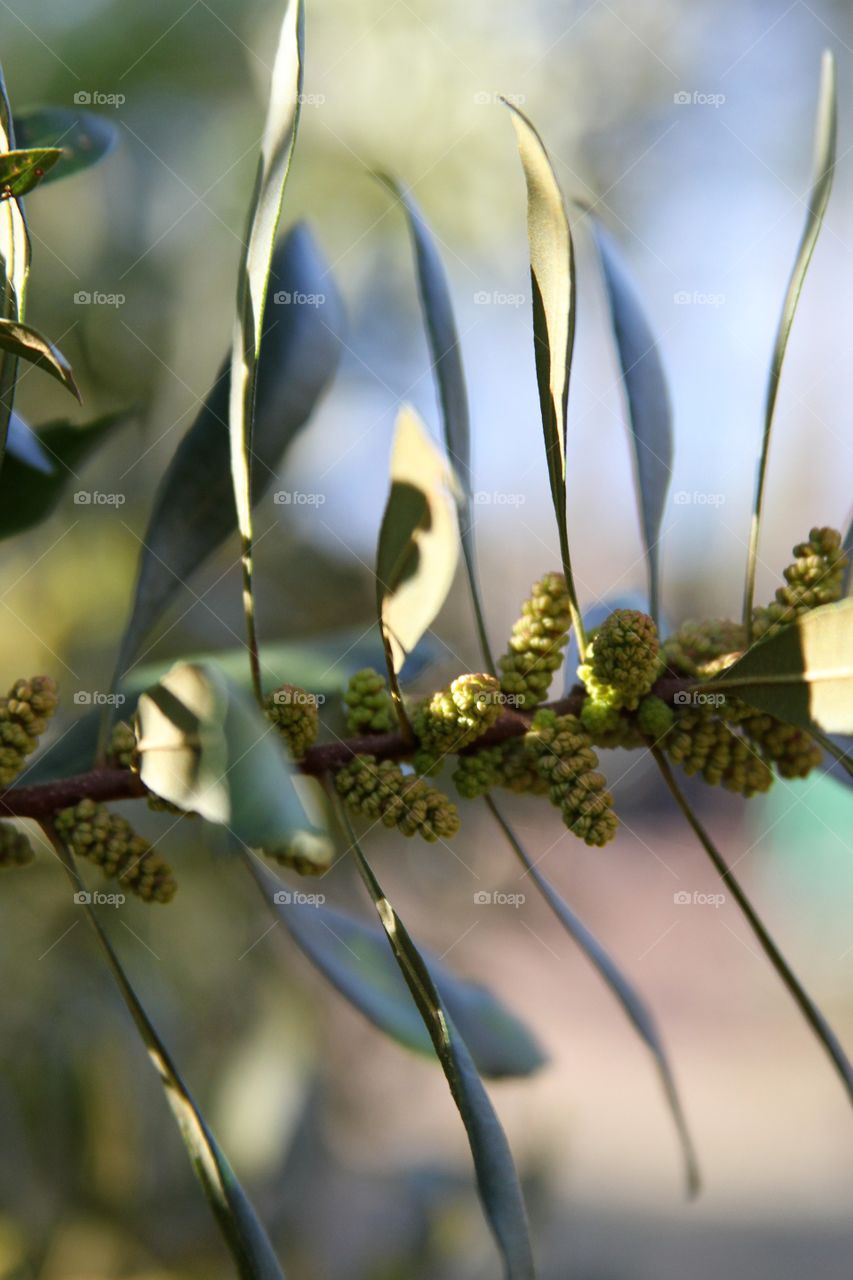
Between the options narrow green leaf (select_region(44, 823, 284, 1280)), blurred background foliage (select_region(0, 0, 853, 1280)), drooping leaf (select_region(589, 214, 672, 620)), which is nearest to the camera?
narrow green leaf (select_region(44, 823, 284, 1280))

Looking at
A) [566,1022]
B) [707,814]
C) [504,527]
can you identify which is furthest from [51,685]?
[566,1022]

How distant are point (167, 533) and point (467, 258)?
3.91 ft

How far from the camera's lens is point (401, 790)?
37 centimetres

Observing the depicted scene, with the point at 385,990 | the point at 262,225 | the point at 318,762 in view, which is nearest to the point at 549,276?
the point at 262,225

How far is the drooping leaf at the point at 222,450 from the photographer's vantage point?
42cm

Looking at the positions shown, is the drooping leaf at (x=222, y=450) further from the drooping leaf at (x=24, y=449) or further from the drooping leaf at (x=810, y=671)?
the drooping leaf at (x=810, y=671)

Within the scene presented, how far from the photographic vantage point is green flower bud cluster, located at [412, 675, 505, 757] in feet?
1.17

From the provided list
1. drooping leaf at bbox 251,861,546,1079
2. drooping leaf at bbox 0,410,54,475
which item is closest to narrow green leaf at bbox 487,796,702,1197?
drooping leaf at bbox 251,861,546,1079

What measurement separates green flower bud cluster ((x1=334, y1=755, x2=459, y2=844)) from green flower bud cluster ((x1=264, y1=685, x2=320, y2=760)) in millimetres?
21

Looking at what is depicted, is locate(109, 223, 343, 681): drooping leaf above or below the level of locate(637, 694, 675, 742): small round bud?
above

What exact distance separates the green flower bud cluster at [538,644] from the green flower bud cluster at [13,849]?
0.20 m

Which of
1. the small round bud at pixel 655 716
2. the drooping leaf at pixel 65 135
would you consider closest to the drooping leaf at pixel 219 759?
the small round bud at pixel 655 716

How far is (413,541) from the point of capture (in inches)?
13.6

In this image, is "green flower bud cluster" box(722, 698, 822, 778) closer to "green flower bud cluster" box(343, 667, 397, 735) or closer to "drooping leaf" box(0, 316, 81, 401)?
"green flower bud cluster" box(343, 667, 397, 735)
